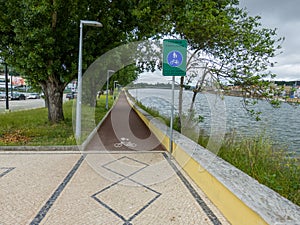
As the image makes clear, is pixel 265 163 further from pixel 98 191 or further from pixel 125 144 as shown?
pixel 125 144

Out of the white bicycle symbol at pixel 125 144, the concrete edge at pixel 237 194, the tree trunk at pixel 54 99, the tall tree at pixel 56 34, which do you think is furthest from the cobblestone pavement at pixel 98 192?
the tree trunk at pixel 54 99

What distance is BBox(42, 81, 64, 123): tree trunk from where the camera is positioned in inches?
384

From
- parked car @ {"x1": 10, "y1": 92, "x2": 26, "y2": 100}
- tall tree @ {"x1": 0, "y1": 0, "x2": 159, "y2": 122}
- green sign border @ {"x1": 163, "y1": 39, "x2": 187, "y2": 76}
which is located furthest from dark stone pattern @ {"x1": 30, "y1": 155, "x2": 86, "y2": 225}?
parked car @ {"x1": 10, "y1": 92, "x2": 26, "y2": 100}

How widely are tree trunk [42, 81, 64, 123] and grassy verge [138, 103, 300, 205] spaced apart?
6671mm

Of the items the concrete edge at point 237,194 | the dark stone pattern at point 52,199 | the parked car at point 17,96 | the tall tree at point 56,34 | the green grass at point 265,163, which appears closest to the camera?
the concrete edge at point 237,194

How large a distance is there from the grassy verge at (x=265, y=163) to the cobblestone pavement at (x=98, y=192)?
1.08m

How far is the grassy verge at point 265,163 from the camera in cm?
356

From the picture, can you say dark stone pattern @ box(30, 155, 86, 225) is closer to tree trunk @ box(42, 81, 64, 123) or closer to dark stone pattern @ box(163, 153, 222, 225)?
dark stone pattern @ box(163, 153, 222, 225)

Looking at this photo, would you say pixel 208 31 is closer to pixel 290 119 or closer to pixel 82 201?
pixel 82 201

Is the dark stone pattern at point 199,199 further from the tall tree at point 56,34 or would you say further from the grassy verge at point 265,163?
the tall tree at point 56,34

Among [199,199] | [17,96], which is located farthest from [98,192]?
[17,96]

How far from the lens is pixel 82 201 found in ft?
11.5

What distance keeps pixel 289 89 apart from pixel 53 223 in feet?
23.0

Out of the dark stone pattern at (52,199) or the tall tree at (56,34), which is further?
the tall tree at (56,34)
